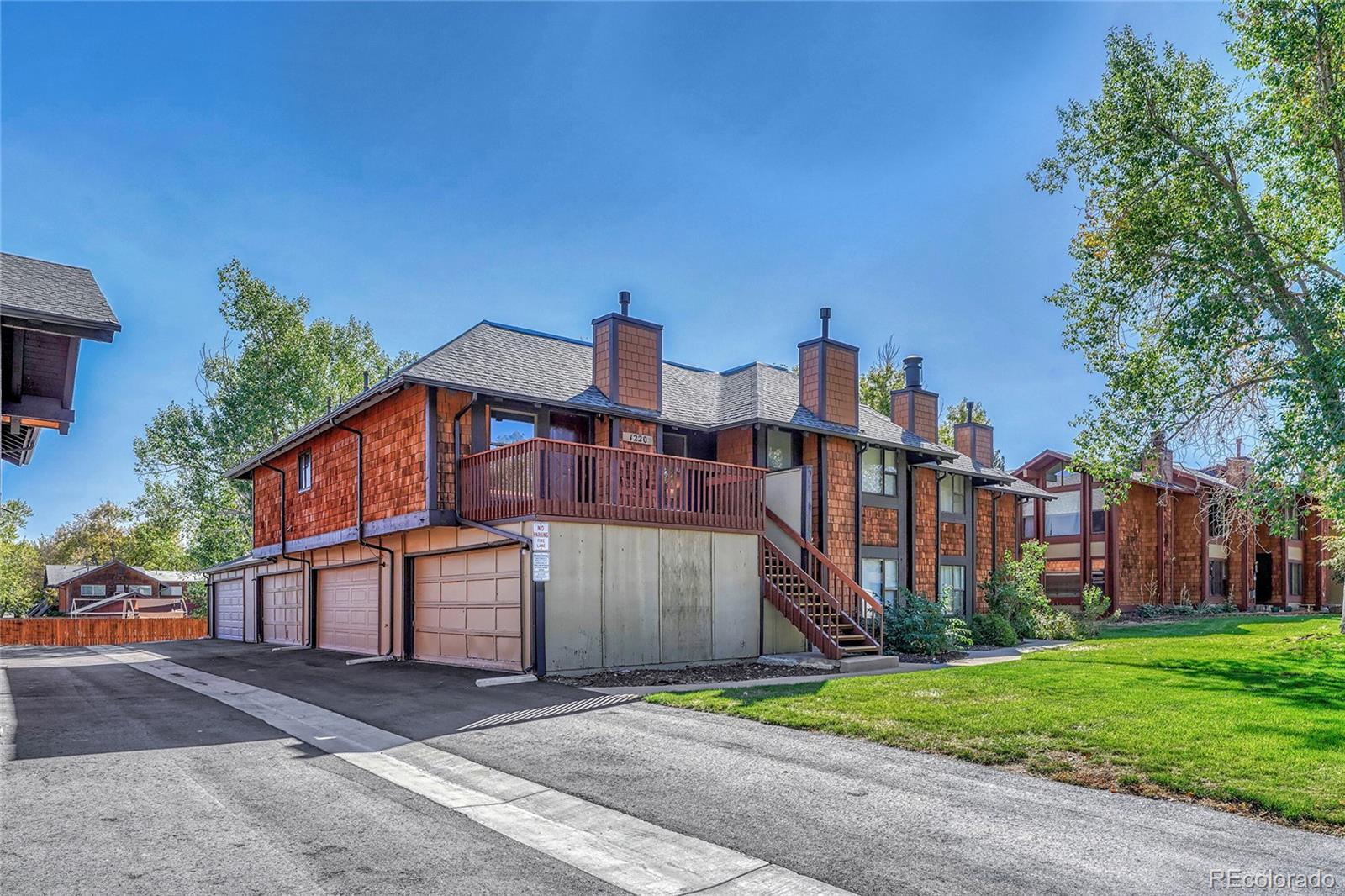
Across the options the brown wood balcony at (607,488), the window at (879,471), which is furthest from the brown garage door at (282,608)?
the window at (879,471)

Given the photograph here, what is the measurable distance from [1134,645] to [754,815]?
653 inches

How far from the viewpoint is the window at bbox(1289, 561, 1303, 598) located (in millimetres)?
40906

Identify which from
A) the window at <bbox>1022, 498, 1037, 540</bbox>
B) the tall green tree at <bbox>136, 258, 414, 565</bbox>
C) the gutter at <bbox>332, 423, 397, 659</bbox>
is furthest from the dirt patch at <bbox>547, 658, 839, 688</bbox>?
the tall green tree at <bbox>136, 258, 414, 565</bbox>

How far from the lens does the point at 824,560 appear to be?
16891 mm

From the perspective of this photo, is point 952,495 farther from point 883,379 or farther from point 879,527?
point 883,379

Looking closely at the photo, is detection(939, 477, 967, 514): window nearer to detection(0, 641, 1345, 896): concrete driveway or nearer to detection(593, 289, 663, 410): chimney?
detection(593, 289, 663, 410): chimney

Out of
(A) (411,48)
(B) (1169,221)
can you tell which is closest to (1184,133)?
(B) (1169,221)

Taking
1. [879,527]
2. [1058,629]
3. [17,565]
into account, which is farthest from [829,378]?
[17,565]

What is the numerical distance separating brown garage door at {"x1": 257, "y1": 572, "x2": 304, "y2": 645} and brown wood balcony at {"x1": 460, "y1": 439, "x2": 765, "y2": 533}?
1131cm

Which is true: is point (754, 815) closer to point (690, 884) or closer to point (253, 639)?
point (690, 884)

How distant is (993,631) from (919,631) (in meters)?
4.36

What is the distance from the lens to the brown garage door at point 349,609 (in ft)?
63.6

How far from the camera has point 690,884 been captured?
15.4 feet

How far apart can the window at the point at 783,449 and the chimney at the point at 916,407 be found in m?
5.58
